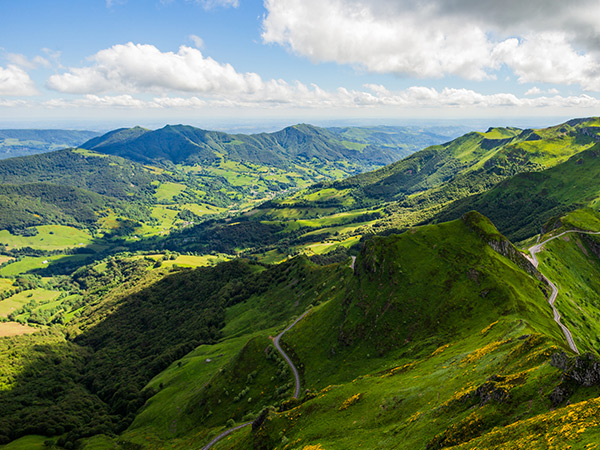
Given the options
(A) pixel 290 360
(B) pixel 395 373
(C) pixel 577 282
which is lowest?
(A) pixel 290 360

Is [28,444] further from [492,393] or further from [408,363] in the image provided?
[492,393]

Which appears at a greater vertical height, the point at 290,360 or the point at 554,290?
the point at 554,290

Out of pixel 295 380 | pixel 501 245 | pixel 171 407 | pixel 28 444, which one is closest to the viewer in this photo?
pixel 295 380

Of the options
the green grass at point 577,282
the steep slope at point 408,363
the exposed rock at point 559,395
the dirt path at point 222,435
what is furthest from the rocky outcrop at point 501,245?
the dirt path at point 222,435

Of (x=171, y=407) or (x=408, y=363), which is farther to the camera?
(x=171, y=407)

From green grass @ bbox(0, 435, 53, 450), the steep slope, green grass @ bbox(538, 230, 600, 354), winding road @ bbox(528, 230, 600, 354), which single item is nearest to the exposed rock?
the steep slope

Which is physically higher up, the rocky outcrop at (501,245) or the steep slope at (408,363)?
the rocky outcrop at (501,245)

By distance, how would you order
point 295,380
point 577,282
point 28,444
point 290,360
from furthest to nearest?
point 577,282 → point 28,444 → point 290,360 → point 295,380

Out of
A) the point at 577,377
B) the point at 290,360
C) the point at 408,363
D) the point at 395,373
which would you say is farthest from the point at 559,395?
the point at 290,360

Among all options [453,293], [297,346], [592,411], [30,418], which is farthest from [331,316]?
[30,418]

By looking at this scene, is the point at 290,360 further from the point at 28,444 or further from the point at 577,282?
the point at 577,282

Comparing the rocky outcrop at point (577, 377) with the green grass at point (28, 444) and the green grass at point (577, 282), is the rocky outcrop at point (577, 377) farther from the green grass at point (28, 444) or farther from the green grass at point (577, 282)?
the green grass at point (28, 444)

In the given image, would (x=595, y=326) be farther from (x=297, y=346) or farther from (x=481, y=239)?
(x=297, y=346)

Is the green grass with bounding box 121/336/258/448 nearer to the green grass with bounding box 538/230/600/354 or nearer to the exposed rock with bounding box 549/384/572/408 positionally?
the exposed rock with bounding box 549/384/572/408
